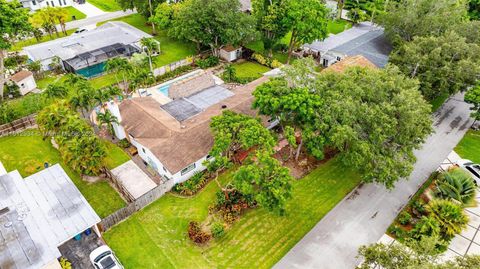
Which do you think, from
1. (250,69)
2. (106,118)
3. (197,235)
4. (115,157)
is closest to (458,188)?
(197,235)

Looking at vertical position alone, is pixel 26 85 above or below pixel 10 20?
below

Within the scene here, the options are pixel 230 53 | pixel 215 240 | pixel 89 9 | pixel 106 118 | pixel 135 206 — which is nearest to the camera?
pixel 215 240

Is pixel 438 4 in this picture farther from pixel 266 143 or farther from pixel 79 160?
pixel 79 160

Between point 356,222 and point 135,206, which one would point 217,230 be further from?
point 356,222

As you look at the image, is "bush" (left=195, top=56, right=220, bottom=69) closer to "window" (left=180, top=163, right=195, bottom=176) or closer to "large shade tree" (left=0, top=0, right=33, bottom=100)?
"large shade tree" (left=0, top=0, right=33, bottom=100)

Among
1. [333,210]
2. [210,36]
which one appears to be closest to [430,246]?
[333,210]

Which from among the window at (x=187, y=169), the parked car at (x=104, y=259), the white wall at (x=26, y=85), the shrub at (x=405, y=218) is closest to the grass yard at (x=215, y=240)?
the parked car at (x=104, y=259)

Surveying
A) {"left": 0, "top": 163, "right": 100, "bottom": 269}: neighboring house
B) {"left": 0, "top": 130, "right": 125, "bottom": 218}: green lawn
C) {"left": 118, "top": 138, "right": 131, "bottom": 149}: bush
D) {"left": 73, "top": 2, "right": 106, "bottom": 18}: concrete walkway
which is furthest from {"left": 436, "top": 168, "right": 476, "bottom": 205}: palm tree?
{"left": 73, "top": 2, "right": 106, "bottom": 18}: concrete walkway
